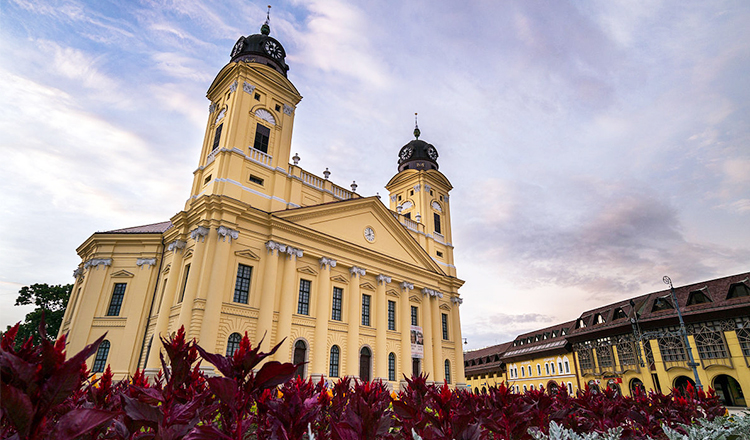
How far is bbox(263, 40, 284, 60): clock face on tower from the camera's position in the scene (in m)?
Result: 29.0

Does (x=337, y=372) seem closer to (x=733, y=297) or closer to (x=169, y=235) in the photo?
(x=169, y=235)

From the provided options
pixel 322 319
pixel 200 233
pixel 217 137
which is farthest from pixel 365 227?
pixel 217 137

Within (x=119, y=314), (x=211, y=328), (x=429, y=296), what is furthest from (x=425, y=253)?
(x=119, y=314)

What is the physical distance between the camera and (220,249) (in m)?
20.2

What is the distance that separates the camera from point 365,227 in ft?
93.2

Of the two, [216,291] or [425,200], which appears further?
[425,200]

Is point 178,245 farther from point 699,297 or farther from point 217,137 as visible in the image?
point 699,297

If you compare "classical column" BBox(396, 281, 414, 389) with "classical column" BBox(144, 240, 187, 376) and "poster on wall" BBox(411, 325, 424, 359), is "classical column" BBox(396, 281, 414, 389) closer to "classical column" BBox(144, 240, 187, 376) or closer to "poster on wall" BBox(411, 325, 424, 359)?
"poster on wall" BBox(411, 325, 424, 359)

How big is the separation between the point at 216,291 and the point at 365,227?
12.2 meters

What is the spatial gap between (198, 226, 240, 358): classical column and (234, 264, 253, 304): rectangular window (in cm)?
72

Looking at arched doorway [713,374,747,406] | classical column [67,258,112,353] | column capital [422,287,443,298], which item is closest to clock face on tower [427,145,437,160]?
column capital [422,287,443,298]

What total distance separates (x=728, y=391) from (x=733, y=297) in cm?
703

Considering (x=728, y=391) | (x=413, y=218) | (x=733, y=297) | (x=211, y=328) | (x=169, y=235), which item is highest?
(x=413, y=218)

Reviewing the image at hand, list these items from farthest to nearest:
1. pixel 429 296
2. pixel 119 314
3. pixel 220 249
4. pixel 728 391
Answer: pixel 429 296
pixel 728 391
pixel 119 314
pixel 220 249
